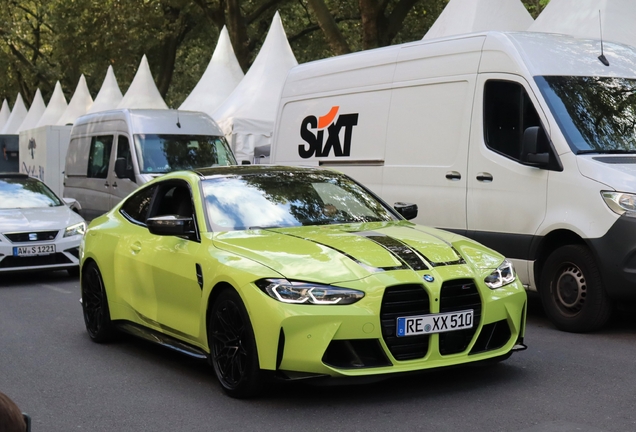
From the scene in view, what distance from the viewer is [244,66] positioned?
1222 inches

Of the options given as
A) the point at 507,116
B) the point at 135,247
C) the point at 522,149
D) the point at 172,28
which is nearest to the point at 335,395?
the point at 135,247

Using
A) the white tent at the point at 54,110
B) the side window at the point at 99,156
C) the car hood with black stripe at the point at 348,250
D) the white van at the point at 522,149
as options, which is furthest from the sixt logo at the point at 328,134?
the white tent at the point at 54,110

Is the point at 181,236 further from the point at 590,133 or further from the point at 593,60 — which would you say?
the point at 593,60

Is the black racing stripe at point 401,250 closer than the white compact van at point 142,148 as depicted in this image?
Yes

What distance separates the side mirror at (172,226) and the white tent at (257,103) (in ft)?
40.1

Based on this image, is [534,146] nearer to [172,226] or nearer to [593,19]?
[172,226]

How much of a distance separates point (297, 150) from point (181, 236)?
18.0 feet

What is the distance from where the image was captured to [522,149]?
886 cm

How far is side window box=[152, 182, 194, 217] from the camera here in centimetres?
743

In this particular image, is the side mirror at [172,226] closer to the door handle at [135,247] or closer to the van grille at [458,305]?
the door handle at [135,247]

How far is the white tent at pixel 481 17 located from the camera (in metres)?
16.7

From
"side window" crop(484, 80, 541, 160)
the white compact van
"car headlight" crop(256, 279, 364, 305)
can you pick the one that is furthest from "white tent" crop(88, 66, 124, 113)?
"car headlight" crop(256, 279, 364, 305)

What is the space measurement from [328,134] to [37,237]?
4181 mm

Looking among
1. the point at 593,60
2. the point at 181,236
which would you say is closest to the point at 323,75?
the point at 593,60
